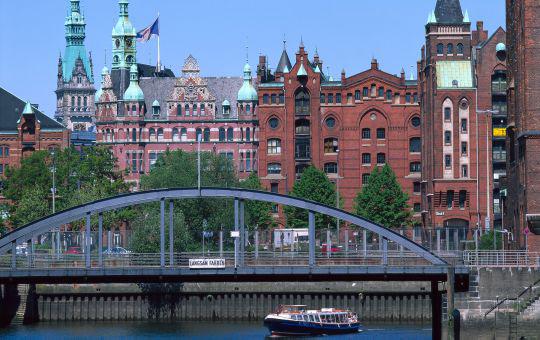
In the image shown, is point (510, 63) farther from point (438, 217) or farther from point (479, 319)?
point (438, 217)

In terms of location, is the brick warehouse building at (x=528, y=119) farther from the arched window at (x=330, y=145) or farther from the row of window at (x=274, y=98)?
the row of window at (x=274, y=98)

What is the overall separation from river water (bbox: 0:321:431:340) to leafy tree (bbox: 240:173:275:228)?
116 ft

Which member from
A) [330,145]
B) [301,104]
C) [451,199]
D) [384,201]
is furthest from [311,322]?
[330,145]

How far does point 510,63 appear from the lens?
108m

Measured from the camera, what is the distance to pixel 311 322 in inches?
4697

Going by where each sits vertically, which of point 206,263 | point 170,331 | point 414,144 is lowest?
point 170,331

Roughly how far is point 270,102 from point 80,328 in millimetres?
64967

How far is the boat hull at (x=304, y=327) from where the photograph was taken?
116812 mm

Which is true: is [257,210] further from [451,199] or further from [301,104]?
[451,199]

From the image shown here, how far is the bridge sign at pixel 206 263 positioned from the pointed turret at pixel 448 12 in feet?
247

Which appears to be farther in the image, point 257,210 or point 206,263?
point 257,210

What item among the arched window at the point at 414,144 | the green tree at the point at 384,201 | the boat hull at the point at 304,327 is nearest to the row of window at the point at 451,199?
the green tree at the point at 384,201

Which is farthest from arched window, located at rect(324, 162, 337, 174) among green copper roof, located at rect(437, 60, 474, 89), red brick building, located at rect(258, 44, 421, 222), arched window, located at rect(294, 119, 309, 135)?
green copper roof, located at rect(437, 60, 474, 89)

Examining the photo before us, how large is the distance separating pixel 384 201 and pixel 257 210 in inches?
493
